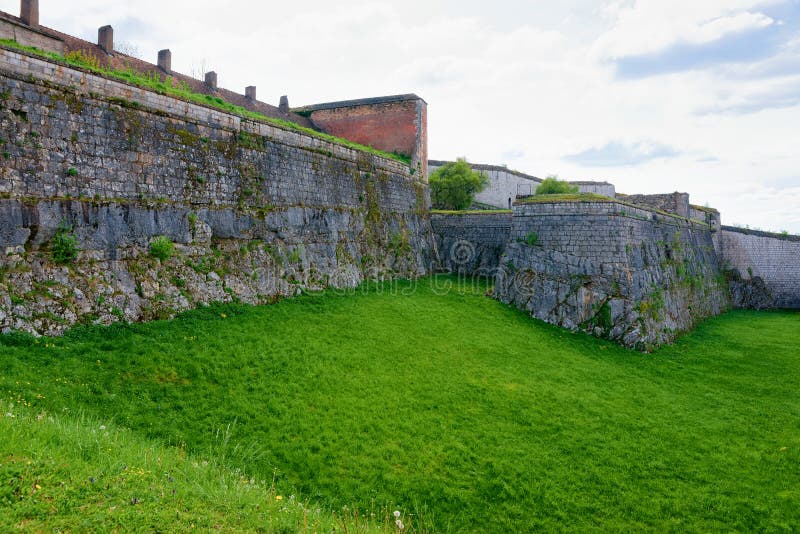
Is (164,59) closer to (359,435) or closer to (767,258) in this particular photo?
(359,435)

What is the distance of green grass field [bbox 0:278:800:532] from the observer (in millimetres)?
4906

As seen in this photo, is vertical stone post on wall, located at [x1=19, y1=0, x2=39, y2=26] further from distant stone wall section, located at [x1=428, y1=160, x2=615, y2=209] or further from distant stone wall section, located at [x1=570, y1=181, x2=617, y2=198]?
distant stone wall section, located at [x1=570, y1=181, x2=617, y2=198]

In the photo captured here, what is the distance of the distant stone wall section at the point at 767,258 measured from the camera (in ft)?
92.5

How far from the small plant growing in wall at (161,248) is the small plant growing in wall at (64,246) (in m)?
1.53

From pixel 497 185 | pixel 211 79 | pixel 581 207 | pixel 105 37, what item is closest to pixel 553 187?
pixel 497 185

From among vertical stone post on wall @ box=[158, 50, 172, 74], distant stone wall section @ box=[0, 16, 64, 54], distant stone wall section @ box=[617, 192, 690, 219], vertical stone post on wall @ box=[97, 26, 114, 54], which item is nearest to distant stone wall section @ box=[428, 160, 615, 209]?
distant stone wall section @ box=[617, 192, 690, 219]

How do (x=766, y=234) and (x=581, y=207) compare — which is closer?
(x=581, y=207)

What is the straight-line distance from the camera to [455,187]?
29.6 m

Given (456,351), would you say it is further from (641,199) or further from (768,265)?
(768,265)

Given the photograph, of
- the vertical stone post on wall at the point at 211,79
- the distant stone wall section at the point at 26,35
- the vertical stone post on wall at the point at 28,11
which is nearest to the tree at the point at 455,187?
the vertical stone post on wall at the point at 211,79

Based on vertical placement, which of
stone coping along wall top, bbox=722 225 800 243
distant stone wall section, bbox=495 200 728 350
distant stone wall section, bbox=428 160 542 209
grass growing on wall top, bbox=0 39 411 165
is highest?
distant stone wall section, bbox=428 160 542 209

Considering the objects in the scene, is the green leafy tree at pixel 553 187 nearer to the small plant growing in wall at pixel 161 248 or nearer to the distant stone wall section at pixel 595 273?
the distant stone wall section at pixel 595 273

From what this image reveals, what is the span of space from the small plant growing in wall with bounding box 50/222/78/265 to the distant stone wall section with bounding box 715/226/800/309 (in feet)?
106

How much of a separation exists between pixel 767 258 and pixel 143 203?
33.9m
